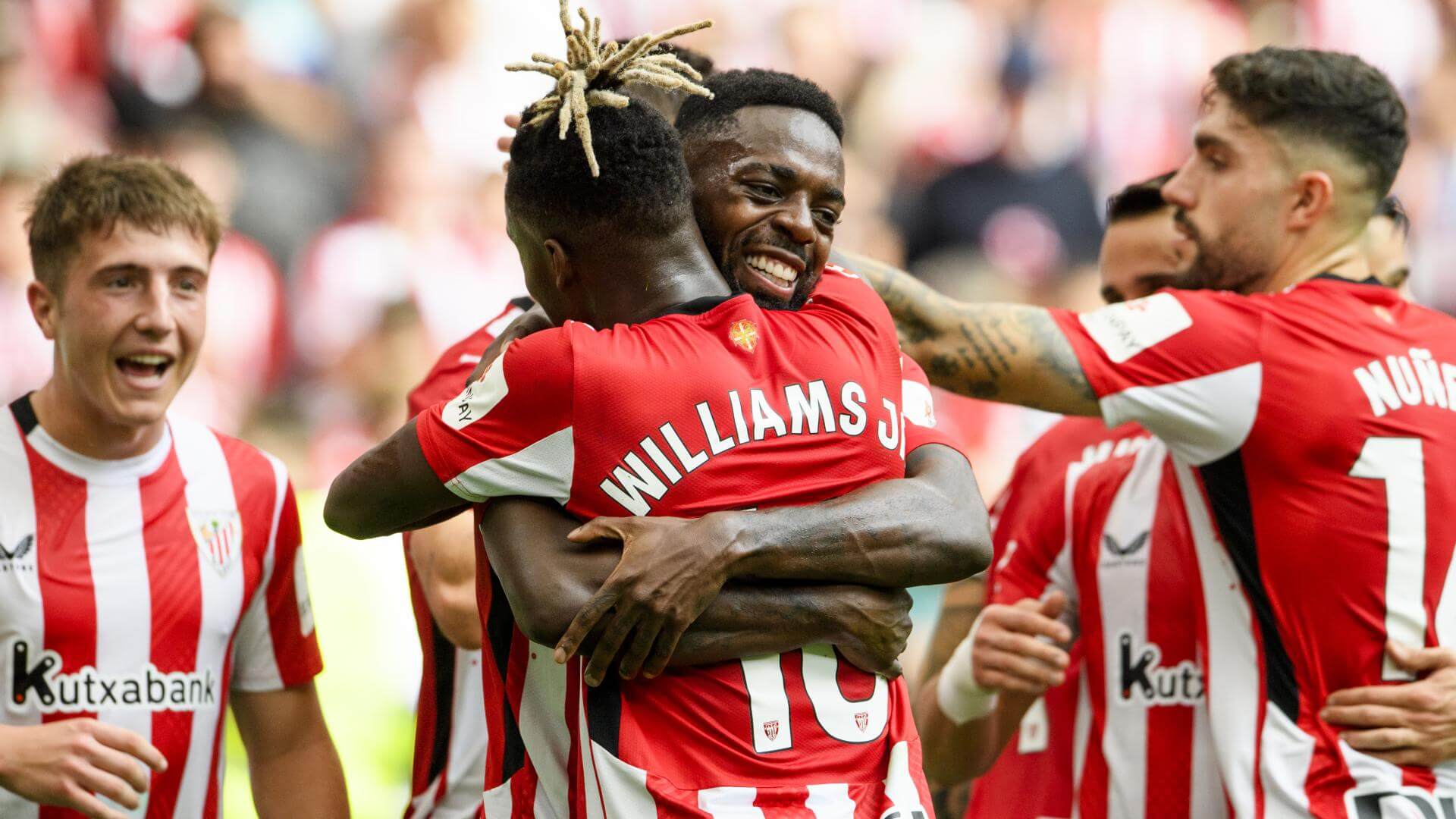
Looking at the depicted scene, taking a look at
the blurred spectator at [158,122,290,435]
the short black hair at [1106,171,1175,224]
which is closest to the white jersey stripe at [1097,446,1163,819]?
the short black hair at [1106,171,1175,224]

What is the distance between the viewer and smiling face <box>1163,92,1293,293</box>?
3.83 metres

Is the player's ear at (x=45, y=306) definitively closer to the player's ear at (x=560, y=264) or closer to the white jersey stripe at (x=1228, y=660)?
the player's ear at (x=560, y=264)

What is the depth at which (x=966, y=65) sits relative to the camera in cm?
995

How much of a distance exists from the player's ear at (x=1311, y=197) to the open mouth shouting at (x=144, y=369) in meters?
2.69

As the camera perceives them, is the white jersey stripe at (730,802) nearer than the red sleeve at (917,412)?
Yes

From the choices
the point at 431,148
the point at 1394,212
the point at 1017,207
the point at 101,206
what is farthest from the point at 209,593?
the point at 1017,207

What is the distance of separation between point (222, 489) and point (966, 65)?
7400 mm

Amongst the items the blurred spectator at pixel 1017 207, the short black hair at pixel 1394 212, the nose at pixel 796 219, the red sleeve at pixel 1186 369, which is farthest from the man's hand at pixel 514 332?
the blurred spectator at pixel 1017 207

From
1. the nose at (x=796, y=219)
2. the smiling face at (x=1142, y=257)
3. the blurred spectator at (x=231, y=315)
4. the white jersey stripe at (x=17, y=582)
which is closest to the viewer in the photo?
the nose at (x=796, y=219)

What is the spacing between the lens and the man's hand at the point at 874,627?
250cm

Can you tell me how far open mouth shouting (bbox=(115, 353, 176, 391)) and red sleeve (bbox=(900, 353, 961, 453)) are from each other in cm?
160

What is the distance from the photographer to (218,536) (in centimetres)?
341

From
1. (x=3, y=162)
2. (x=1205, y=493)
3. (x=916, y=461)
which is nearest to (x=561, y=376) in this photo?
(x=916, y=461)

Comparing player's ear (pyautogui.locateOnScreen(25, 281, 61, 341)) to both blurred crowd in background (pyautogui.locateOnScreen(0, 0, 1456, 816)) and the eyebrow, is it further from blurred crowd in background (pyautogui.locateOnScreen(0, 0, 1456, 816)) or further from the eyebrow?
blurred crowd in background (pyautogui.locateOnScreen(0, 0, 1456, 816))
